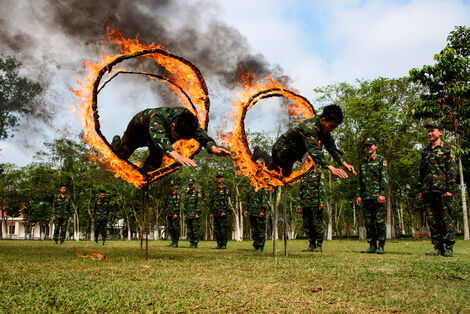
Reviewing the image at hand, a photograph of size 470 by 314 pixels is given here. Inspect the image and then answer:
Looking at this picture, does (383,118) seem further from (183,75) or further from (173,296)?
(173,296)

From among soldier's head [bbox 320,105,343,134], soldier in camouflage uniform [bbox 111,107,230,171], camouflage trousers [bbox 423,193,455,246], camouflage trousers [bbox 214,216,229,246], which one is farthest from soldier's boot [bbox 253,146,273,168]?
camouflage trousers [bbox 214,216,229,246]

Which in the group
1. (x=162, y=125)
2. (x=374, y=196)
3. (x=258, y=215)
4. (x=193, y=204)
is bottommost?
(x=258, y=215)

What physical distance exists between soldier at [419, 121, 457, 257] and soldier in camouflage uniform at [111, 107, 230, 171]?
509cm

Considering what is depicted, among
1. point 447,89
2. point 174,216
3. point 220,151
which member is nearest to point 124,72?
point 220,151

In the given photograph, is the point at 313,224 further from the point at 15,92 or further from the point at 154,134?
the point at 15,92

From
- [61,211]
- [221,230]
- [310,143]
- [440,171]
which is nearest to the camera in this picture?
[310,143]

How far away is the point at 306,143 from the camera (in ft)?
21.0

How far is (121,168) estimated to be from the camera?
6.47 meters

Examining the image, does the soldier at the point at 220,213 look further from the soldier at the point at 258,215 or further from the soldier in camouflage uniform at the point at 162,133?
the soldier in camouflage uniform at the point at 162,133

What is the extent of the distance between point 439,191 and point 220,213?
7092 millimetres

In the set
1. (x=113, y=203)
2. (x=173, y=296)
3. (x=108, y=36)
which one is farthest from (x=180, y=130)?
(x=113, y=203)

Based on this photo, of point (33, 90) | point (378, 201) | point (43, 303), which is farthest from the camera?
point (33, 90)

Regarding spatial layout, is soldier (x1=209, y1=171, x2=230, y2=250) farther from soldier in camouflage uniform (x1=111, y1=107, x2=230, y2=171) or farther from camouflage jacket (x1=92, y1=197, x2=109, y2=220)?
camouflage jacket (x1=92, y1=197, x2=109, y2=220)

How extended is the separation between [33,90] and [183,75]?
48.5 feet
